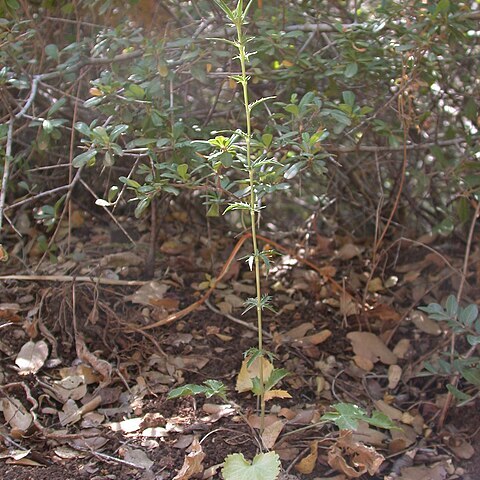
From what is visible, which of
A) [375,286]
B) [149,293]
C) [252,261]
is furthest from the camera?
[375,286]

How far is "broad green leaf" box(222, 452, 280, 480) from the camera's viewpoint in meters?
1.78

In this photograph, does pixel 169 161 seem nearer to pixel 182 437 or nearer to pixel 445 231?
pixel 182 437

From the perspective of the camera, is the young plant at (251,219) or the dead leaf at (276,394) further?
the dead leaf at (276,394)

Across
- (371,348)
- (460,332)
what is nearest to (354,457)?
(460,332)

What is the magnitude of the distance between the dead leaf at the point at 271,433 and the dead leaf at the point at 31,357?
2.29 feet

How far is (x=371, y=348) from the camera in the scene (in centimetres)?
259

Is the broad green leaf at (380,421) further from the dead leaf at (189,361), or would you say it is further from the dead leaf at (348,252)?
the dead leaf at (348,252)

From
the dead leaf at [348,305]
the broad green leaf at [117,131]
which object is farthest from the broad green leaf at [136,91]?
the dead leaf at [348,305]

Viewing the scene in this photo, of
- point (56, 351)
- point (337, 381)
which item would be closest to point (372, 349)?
point (337, 381)

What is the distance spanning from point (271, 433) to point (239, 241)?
63 centimetres

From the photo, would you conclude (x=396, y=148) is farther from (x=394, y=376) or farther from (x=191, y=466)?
(x=191, y=466)

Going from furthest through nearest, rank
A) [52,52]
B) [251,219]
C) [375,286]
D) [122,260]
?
[375,286] < [122,260] < [52,52] < [251,219]

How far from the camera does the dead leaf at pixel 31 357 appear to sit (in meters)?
2.22

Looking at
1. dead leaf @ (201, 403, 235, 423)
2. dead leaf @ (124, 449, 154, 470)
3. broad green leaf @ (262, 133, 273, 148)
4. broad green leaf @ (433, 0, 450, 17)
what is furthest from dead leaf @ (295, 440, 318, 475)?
broad green leaf @ (433, 0, 450, 17)
